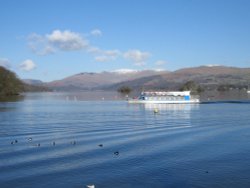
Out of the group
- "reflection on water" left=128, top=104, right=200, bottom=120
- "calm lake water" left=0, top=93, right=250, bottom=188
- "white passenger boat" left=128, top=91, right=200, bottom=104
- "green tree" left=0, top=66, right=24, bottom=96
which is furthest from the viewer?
"green tree" left=0, top=66, right=24, bottom=96

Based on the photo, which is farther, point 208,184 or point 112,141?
point 112,141

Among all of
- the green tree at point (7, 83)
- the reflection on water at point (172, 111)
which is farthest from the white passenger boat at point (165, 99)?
the green tree at point (7, 83)

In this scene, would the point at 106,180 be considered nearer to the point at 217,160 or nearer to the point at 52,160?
the point at 52,160

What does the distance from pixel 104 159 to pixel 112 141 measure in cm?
908

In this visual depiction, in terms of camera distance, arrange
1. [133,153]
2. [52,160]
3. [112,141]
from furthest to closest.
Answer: [112,141] < [133,153] < [52,160]


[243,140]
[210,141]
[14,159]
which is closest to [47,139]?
[14,159]

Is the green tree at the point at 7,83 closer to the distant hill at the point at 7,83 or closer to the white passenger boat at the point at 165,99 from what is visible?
the distant hill at the point at 7,83

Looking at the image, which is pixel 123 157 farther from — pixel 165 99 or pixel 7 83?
pixel 7 83

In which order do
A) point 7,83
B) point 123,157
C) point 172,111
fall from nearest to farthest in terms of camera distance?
point 123,157, point 172,111, point 7,83

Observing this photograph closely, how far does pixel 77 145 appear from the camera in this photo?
124 feet

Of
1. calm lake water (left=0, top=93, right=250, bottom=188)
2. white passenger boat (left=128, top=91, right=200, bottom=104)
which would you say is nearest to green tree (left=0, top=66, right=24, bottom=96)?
white passenger boat (left=128, top=91, right=200, bottom=104)

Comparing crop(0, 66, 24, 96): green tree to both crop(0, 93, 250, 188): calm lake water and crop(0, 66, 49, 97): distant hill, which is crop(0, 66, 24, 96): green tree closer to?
crop(0, 66, 49, 97): distant hill

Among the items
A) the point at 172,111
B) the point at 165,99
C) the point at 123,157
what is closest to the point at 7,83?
the point at 165,99

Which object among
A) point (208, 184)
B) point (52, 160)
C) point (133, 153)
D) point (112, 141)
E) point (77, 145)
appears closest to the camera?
point (208, 184)
